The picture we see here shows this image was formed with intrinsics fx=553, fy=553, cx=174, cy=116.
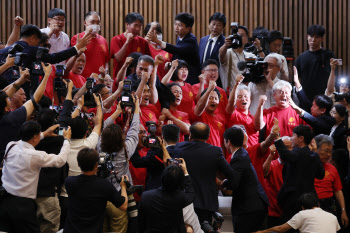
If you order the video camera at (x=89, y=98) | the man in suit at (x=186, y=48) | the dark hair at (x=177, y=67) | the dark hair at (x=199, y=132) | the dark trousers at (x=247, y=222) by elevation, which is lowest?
the dark trousers at (x=247, y=222)

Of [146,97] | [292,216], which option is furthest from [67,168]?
[292,216]

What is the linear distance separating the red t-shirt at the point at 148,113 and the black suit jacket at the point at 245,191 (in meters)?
1.08

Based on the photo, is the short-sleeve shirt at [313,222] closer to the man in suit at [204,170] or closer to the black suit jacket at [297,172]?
the black suit jacket at [297,172]

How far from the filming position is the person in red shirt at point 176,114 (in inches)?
207

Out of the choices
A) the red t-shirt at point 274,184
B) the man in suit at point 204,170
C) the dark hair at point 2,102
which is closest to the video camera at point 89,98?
the dark hair at point 2,102

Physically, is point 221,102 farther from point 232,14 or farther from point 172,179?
point 232,14

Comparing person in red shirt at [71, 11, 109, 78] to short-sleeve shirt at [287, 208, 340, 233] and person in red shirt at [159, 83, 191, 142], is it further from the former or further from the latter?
short-sleeve shirt at [287, 208, 340, 233]

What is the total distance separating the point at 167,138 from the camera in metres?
4.41

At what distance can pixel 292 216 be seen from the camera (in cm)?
468

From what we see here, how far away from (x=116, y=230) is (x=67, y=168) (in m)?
0.58

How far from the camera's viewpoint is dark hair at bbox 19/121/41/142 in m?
3.79

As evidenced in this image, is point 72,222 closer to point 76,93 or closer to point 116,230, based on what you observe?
point 116,230

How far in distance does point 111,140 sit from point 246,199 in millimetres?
1198

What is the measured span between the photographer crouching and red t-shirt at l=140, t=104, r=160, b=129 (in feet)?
4.80
